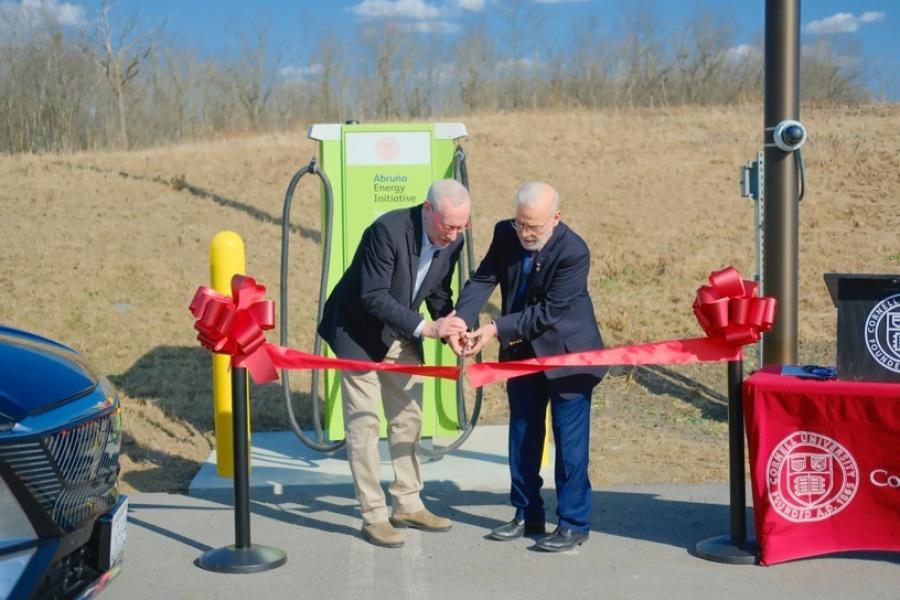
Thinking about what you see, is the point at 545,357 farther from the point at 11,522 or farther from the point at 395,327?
the point at 11,522

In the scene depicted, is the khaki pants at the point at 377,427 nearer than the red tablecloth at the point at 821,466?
No

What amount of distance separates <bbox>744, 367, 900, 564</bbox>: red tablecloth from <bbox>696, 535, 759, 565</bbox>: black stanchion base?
79 millimetres

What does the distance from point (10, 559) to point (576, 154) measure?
1805 cm

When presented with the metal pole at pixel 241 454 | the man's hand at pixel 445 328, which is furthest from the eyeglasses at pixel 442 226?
the metal pole at pixel 241 454

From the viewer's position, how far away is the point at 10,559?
3260 millimetres

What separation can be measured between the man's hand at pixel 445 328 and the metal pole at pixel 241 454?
3.07 feet

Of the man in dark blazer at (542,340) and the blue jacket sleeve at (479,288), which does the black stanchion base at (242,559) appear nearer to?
the man in dark blazer at (542,340)

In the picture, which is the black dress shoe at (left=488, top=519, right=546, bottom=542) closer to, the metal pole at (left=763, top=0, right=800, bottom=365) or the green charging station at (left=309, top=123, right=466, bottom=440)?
the green charging station at (left=309, top=123, right=466, bottom=440)

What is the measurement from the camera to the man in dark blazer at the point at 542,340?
207 inches

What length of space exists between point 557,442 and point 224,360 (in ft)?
8.08

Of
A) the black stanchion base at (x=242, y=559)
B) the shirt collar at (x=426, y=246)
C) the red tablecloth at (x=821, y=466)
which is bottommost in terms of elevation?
the black stanchion base at (x=242, y=559)

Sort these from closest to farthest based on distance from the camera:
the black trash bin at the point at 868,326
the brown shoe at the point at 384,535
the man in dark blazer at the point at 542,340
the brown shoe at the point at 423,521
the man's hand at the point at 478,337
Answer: the black trash bin at the point at 868,326 → the man in dark blazer at the point at 542,340 → the man's hand at the point at 478,337 → the brown shoe at the point at 384,535 → the brown shoe at the point at 423,521

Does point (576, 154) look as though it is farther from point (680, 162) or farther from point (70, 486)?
point (70, 486)

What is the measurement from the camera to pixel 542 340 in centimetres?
531
